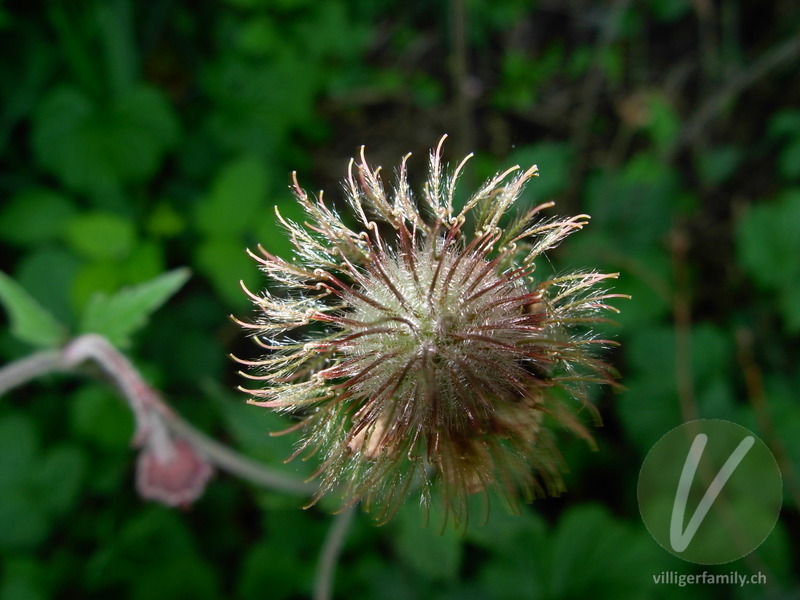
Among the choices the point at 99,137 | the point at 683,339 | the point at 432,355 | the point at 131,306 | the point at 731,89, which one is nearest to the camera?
the point at 432,355

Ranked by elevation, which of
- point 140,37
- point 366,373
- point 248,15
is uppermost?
point 248,15

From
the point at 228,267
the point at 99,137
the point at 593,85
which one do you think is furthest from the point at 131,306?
the point at 593,85

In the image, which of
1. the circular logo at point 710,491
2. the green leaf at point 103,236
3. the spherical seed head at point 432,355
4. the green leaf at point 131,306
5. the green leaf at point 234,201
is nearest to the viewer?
the spherical seed head at point 432,355

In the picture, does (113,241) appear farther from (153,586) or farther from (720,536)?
(720,536)

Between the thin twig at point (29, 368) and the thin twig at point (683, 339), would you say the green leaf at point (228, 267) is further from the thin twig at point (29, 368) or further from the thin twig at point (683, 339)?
the thin twig at point (683, 339)

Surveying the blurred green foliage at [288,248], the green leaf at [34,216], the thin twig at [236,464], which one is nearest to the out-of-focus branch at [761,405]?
the blurred green foliage at [288,248]

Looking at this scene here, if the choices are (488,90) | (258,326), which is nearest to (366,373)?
(258,326)

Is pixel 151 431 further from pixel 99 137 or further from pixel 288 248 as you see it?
pixel 99 137
